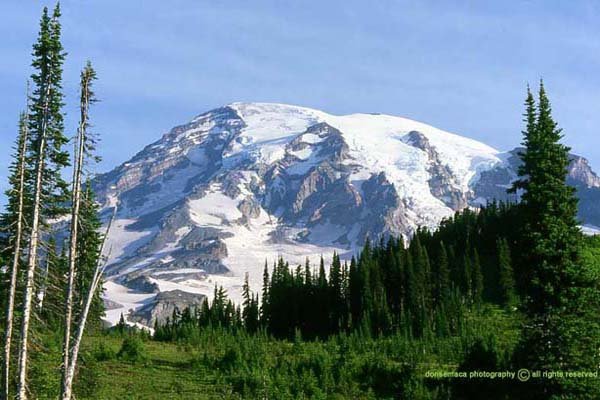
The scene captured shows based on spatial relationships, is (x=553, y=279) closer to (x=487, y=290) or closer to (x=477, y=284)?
(x=477, y=284)

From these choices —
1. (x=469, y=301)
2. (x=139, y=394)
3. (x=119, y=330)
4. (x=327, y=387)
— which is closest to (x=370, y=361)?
(x=327, y=387)

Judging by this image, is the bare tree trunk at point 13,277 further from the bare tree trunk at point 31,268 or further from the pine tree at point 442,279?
the pine tree at point 442,279

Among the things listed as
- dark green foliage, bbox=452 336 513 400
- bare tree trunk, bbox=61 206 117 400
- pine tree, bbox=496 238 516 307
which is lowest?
dark green foliage, bbox=452 336 513 400

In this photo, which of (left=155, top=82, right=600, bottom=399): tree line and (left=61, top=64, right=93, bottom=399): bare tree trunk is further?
(left=155, top=82, right=600, bottom=399): tree line

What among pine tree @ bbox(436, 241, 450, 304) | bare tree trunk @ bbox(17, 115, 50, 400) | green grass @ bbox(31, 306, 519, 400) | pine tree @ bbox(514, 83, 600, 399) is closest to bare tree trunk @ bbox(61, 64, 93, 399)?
bare tree trunk @ bbox(17, 115, 50, 400)

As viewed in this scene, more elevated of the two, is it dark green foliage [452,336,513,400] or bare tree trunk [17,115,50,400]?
bare tree trunk [17,115,50,400]

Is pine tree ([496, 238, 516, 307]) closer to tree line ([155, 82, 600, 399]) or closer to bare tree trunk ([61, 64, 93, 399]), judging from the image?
tree line ([155, 82, 600, 399])

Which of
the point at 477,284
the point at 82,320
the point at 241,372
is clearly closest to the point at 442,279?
the point at 477,284

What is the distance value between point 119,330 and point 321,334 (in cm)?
4368

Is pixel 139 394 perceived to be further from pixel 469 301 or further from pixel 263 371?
pixel 469 301

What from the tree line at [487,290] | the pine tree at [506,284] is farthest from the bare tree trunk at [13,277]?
the pine tree at [506,284]

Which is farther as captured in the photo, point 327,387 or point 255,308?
point 255,308

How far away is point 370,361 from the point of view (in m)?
67.9

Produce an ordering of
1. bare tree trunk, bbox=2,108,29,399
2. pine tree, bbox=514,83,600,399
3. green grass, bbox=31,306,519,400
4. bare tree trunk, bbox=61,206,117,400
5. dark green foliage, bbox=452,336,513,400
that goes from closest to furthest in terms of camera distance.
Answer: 1. bare tree trunk, bbox=61,206,117,400
2. bare tree trunk, bbox=2,108,29,399
3. pine tree, bbox=514,83,600,399
4. green grass, bbox=31,306,519,400
5. dark green foliage, bbox=452,336,513,400
